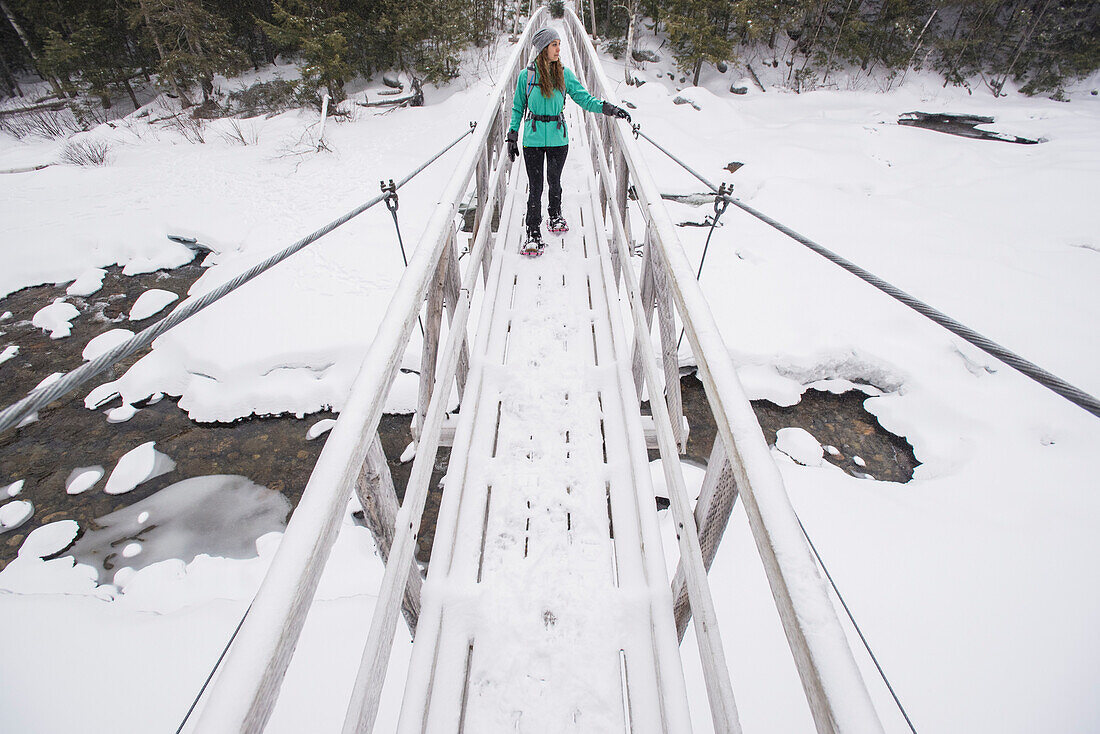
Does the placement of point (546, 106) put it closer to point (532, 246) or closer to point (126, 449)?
point (532, 246)

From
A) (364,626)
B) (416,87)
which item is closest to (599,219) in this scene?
(364,626)

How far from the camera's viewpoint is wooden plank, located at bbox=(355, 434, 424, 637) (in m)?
1.31

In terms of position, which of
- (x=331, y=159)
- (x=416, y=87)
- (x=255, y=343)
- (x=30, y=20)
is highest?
(x=30, y=20)

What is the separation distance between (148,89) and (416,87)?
1868cm

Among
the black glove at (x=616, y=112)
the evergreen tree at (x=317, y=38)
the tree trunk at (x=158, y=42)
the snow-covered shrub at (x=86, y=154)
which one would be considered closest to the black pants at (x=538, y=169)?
the black glove at (x=616, y=112)

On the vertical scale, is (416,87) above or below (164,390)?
above

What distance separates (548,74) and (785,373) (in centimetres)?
363

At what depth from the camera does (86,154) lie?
Answer: 10.4 m

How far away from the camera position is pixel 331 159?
32.3 ft

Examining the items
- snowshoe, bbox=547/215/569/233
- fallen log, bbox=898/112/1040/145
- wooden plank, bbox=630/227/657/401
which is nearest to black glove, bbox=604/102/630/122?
snowshoe, bbox=547/215/569/233

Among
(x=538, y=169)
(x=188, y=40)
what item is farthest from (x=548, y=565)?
(x=188, y=40)

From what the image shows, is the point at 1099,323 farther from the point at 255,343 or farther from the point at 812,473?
the point at 255,343

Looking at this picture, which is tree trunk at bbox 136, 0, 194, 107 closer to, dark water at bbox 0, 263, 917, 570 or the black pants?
dark water at bbox 0, 263, 917, 570

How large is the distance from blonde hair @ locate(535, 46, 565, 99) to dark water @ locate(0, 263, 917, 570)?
121 inches
